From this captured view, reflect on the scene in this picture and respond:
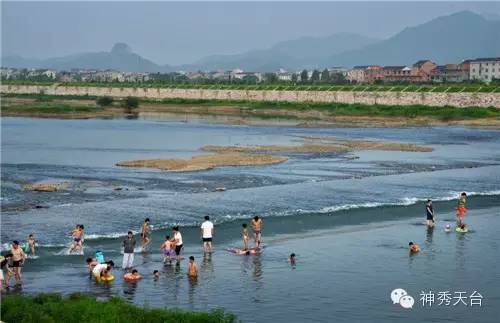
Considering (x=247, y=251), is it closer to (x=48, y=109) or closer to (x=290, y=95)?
(x=48, y=109)

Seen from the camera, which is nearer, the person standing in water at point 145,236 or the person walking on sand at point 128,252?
the person walking on sand at point 128,252

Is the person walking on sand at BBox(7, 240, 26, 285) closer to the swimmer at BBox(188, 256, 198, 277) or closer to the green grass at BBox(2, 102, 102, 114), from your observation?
the swimmer at BBox(188, 256, 198, 277)

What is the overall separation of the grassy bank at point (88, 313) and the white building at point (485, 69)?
162852mm

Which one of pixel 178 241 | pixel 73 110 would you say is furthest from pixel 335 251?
pixel 73 110

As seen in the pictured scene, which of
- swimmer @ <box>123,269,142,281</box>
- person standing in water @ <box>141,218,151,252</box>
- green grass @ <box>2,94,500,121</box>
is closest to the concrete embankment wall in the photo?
green grass @ <box>2,94,500,121</box>

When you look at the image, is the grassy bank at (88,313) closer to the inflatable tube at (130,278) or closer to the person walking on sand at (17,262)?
the person walking on sand at (17,262)

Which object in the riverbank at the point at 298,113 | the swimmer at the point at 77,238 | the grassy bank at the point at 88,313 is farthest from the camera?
the riverbank at the point at 298,113

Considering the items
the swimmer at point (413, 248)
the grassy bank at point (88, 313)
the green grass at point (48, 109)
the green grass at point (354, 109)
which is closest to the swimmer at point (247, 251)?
the swimmer at point (413, 248)

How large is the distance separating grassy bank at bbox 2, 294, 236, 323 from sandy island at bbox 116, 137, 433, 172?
1066 inches

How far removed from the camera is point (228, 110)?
113 metres

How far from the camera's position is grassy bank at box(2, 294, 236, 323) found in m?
14.5

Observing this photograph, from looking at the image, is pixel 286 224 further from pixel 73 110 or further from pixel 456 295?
pixel 73 110

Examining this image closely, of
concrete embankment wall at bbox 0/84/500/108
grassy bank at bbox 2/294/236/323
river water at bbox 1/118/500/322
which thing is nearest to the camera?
grassy bank at bbox 2/294/236/323

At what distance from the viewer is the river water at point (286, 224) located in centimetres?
1838
